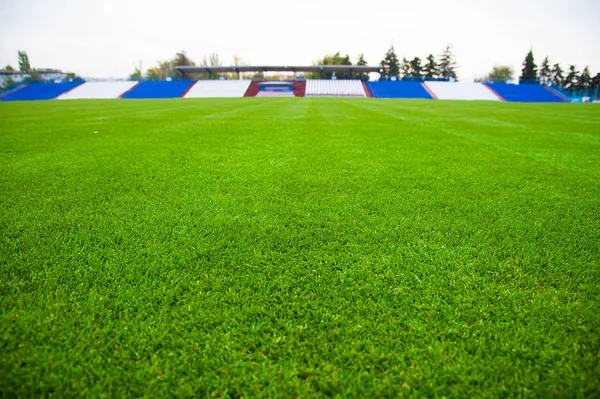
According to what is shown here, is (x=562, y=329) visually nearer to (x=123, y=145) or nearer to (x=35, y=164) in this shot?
(x=35, y=164)

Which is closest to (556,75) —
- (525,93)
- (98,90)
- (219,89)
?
(525,93)

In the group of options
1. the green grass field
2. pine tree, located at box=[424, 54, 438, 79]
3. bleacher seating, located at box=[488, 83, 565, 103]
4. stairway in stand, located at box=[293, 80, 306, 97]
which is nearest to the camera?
the green grass field

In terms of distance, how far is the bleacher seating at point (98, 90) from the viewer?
36469 mm

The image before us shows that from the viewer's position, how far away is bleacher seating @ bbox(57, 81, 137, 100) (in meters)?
36.5

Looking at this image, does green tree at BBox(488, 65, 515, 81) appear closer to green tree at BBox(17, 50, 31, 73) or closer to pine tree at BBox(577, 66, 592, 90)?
pine tree at BBox(577, 66, 592, 90)

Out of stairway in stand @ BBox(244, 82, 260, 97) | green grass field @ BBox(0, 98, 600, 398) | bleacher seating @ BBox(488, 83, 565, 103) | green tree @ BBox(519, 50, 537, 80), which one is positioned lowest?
green grass field @ BBox(0, 98, 600, 398)

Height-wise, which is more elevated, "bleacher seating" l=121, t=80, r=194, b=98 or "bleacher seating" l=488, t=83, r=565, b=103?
"bleacher seating" l=121, t=80, r=194, b=98

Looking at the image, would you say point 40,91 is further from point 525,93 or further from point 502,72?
point 502,72

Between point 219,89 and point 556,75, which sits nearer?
point 219,89

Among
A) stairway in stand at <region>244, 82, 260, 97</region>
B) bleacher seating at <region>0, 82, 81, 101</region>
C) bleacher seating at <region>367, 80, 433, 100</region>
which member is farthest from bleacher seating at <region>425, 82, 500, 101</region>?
bleacher seating at <region>0, 82, 81, 101</region>

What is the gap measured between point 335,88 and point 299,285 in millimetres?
44533

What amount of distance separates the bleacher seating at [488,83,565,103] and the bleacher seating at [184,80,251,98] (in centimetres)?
3247

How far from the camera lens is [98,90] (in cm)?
3934

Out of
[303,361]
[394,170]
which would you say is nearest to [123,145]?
[394,170]
